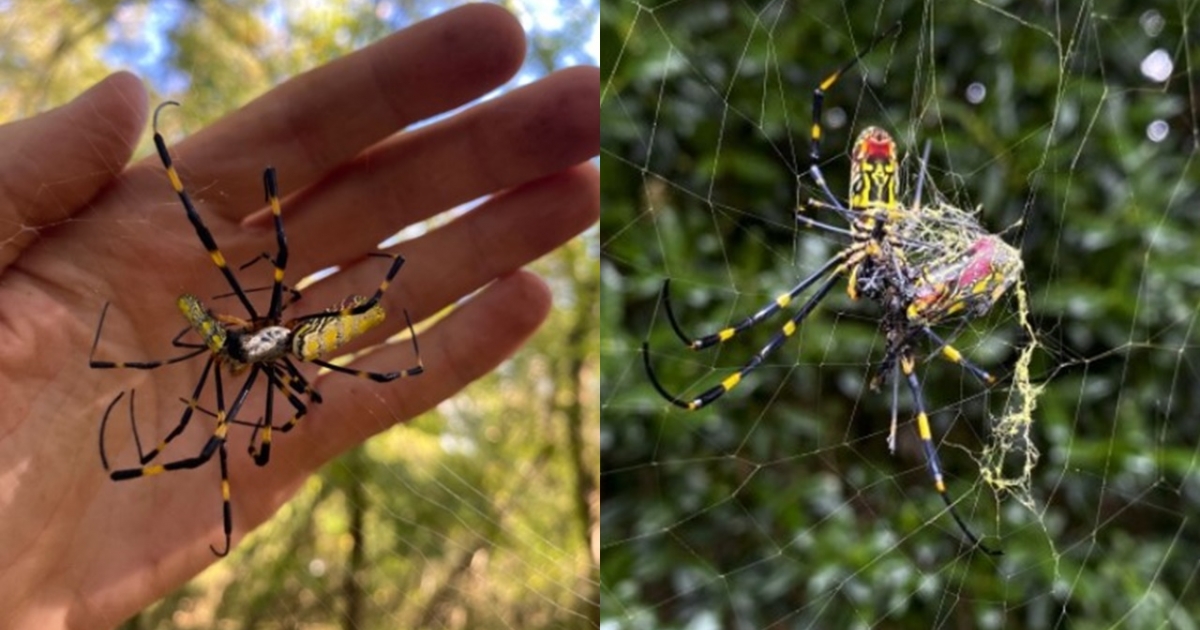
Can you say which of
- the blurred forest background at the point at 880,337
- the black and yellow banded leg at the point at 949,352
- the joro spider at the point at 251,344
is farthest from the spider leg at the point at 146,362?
the black and yellow banded leg at the point at 949,352

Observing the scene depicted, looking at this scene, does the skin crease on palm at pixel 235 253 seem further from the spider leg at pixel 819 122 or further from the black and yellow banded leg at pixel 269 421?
the spider leg at pixel 819 122

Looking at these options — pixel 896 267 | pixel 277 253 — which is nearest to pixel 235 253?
pixel 277 253

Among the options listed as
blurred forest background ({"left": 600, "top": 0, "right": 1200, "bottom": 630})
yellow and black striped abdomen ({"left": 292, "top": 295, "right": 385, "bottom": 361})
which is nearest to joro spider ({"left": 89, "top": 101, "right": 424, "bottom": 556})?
yellow and black striped abdomen ({"left": 292, "top": 295, "right": 385, "bottom": 361})

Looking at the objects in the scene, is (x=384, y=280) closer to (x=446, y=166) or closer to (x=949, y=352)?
(x=446, y=166)

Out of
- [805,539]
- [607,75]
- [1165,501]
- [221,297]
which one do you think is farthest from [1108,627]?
[221,297]

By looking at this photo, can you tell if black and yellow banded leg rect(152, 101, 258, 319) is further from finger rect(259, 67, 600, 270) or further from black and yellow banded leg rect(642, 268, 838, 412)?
black and yellow banded leg rect(642, 268, 838, 412)

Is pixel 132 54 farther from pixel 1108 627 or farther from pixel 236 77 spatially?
pixel 1108 627
